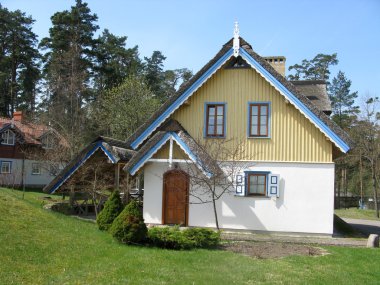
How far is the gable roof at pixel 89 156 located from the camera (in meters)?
18.3

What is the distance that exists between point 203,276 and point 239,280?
2.53 ft

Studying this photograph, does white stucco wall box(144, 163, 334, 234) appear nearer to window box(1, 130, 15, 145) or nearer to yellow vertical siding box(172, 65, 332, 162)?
yellow vertical siding box(172, 65, 332, 162)

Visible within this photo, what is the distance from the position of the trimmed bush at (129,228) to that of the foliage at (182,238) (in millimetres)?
425

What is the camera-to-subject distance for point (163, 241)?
12008 mm

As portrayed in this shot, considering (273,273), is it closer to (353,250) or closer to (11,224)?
(353,250)

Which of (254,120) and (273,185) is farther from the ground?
(254,120)

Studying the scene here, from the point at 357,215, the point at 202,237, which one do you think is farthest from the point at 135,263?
the point at 357,215

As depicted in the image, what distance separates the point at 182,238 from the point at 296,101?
7.28 metres

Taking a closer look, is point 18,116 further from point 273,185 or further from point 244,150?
point 273,185

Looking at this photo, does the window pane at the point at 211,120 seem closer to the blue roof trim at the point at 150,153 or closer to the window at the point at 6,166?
the blue roof trim at the point at 150,153

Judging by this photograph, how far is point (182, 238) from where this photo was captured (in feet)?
39.3

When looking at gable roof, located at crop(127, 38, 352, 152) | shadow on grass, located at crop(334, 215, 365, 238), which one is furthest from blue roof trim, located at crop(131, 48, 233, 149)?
shadow on grass, located at crop(334, 215, 365, 238)

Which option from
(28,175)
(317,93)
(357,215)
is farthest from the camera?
(28,175)

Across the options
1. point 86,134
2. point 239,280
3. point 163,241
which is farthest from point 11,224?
point 86,134
